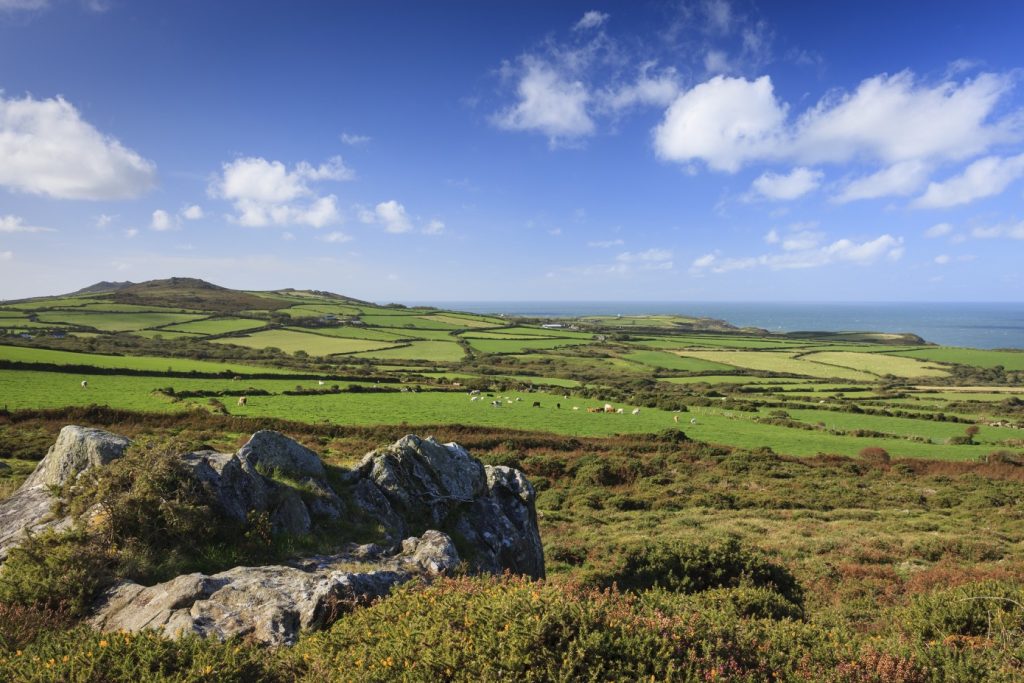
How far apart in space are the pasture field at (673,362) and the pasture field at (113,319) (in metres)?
120

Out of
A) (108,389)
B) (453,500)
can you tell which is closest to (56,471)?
(453,500)

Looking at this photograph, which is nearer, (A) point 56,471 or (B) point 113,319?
(A) point 56,471

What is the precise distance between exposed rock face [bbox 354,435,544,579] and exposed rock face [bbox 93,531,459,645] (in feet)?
13.7

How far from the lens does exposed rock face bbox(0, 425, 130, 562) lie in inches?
391

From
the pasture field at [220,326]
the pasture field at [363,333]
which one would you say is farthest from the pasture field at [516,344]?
the pasture field at [220,326]

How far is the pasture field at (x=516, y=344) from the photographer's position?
120250mm

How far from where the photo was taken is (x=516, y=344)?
12988cm

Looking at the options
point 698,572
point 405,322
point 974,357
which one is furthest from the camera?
point 405,322

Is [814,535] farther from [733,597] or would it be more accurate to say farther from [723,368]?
[723,368]

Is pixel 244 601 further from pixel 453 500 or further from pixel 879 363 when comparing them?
pixel 879 363

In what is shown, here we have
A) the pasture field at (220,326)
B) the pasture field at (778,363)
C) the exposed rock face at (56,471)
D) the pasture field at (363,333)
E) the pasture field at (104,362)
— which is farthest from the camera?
the pasture field at (363,333)

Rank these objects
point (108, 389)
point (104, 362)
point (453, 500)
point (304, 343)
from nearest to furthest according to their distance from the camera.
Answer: point (453, 500), point (108, 389), point (104, 362), point (304, 343)

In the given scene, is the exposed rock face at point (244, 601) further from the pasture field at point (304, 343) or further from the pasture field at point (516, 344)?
the pasture field at point (516, 344)

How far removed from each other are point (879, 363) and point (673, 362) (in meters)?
49.9
